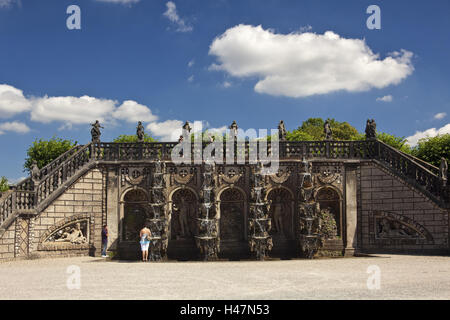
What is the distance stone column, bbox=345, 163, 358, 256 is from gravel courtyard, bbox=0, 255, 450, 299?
254 inches

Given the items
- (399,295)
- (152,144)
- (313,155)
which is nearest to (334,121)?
(313,155)

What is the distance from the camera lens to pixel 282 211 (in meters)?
26.2

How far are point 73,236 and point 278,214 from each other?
40.8 ft

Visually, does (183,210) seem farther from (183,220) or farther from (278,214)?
(278,214)

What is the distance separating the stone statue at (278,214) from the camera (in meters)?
26.1

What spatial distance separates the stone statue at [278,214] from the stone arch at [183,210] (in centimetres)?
489

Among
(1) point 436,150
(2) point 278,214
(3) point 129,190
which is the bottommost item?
(2) point 278,214

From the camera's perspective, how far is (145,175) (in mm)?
25828

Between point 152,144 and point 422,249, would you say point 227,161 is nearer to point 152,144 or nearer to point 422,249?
point 152,144

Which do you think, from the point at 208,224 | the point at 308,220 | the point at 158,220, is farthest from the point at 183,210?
the point at 308,220

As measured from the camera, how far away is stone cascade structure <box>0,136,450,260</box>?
79.4 feet

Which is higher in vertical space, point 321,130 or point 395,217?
point 321,130

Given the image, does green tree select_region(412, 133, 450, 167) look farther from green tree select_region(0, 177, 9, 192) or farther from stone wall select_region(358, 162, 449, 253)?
green tree select_region(0, 177, 9, 192)

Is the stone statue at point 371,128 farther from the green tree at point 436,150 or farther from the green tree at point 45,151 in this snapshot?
the green tree at point 45,151
